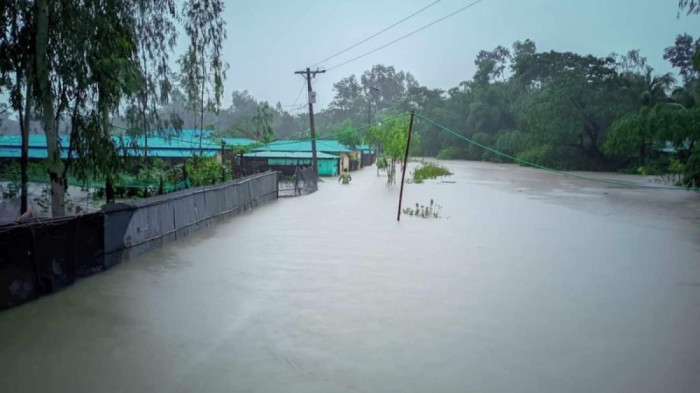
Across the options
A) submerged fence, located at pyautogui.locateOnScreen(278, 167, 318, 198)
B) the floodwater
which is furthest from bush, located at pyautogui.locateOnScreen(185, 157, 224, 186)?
the floodwater

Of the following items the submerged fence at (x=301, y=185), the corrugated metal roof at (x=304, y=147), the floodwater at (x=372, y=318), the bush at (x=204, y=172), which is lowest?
the floodwater at (x=372, y=318)

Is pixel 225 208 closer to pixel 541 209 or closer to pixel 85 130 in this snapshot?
pixel 85 130

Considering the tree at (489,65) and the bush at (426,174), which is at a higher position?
the tree at (489,65)

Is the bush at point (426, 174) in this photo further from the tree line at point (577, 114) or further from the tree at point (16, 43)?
the tree at point (16, 43)

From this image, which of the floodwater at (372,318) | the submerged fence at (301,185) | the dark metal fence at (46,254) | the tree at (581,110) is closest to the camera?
the floodwater at (372,318)

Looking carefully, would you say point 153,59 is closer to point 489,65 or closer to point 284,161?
point 284,161

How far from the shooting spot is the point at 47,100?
1009 cm

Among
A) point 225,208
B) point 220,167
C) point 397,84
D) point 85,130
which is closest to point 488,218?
point 225,208

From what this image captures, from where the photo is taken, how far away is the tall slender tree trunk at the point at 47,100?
966 centimetres

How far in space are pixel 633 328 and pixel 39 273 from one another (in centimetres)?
865

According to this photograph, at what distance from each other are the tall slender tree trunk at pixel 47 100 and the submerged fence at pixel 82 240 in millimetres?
1985

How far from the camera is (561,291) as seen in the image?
920cm

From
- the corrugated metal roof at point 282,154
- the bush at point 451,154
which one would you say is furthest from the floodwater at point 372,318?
the bush at point 451,154

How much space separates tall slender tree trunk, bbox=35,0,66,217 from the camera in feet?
31.7
